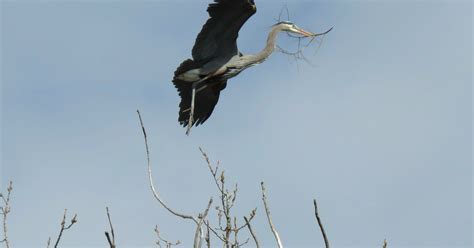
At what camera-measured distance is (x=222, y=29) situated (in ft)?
33.0

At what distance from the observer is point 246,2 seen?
9.77 metres

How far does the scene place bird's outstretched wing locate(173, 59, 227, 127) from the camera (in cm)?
1070

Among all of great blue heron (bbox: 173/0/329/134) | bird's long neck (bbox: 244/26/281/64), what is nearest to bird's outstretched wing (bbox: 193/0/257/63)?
great blue heron (bbox: 173/0/329/134)

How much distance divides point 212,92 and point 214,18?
1.43m

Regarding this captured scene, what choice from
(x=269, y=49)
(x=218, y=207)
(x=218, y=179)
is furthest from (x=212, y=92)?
(x=218, y=179)

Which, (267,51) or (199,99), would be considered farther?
(199,99)

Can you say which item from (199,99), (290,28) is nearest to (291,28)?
(290,28)

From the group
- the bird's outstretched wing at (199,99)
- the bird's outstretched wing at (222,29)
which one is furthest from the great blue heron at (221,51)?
the bird's outstretched wing at (199,99)

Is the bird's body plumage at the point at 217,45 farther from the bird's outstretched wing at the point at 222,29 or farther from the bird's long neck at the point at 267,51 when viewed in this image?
the bird's long neck at the point at 267,51

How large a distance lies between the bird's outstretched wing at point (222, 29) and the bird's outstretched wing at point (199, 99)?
39 cm

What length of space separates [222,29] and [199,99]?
1.31m

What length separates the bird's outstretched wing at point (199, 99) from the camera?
10.7 metres

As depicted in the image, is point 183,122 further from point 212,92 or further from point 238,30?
point 238,30

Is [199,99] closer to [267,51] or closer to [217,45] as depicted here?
[217,45]
